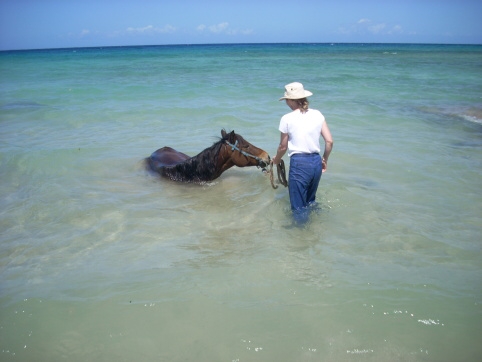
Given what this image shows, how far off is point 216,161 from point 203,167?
32 cm

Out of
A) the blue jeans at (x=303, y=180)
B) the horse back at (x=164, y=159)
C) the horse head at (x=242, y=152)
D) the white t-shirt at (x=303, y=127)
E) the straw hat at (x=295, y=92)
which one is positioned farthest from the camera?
the horse back at (x=164, y=159)

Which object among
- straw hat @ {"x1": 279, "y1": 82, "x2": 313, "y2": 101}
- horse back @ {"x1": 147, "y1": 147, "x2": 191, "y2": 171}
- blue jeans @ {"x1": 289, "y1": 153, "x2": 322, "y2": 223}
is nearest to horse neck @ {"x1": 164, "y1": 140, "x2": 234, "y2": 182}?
horse back @ {"x1": 147, "y1": 147, "x2": 191, "y2": 171}

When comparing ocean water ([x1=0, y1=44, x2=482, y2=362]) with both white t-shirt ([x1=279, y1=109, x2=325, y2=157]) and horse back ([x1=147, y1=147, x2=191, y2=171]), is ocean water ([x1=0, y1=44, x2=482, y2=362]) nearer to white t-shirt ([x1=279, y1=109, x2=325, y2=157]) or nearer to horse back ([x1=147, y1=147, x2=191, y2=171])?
horse back ([x1=147, y1=147, x2=191, y2=171])

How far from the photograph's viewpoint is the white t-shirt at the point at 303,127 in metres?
4.27

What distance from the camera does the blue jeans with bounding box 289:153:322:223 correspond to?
4.48m

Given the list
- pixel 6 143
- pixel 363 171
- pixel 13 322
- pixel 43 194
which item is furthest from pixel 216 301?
pixel 6 143

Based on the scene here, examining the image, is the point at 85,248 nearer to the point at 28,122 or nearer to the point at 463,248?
the point at 463,248

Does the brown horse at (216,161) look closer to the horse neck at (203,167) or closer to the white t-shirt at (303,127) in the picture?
the horse neck at (203,167)

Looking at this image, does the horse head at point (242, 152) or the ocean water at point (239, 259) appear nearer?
the ocean water at point (239, 259)

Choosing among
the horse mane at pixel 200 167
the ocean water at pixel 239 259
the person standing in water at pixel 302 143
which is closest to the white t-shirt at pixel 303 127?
the person standing in water at pixel 302 143

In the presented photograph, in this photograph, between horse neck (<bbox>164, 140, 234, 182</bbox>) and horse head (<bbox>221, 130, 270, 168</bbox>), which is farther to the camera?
horse neck (<bbox>164, 140, 234, 182</bbox>)

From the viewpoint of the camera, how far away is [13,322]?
3.18m

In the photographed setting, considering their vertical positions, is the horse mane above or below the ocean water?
above

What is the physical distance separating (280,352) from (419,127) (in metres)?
9.73
